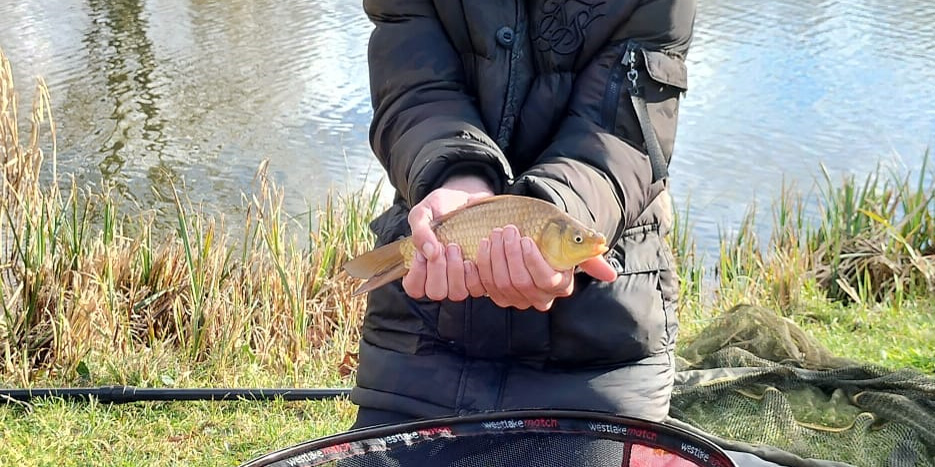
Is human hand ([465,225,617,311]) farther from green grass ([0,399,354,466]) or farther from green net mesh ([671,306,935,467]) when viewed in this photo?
green grass ([0,399,354,466])

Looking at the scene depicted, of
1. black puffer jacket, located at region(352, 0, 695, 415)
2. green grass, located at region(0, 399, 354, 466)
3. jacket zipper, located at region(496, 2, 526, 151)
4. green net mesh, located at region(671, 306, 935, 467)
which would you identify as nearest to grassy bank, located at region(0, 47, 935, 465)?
green grass, located at region(0, 399, 354, 466)

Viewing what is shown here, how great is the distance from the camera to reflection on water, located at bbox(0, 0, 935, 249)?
16.9 ft

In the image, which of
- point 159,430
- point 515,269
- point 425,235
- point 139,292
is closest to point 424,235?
point 425,235

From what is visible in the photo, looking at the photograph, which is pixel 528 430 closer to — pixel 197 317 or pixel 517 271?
pixel 517 271

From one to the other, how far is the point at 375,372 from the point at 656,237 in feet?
1.47

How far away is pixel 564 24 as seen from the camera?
1.48 metres

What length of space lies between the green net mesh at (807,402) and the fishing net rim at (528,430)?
36.7 inches

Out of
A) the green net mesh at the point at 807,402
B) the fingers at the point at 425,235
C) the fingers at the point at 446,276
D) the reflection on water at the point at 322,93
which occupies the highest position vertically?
the fingers at the point at 425,235

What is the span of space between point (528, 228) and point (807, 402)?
1355mm

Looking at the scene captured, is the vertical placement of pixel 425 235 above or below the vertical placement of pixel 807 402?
above

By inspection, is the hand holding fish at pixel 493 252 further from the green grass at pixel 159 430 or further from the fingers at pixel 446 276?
the green grass at pixel 159 430

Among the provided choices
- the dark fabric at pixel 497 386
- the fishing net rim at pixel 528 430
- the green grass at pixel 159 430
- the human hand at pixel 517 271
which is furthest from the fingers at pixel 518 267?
the green grass at pixel 159 430

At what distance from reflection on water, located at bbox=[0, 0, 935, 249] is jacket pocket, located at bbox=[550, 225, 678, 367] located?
2899 millimetres

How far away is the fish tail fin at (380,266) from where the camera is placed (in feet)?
4.01
